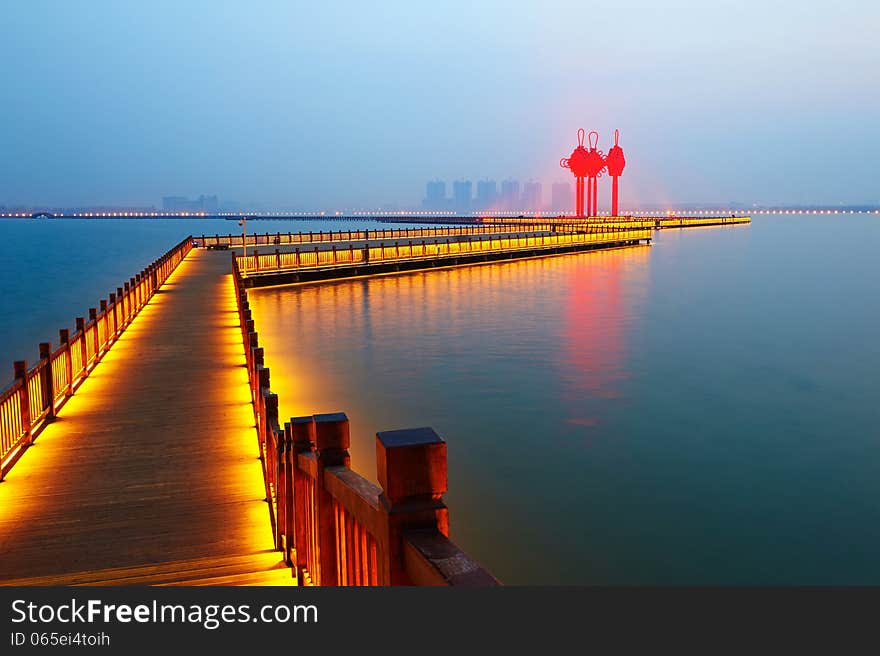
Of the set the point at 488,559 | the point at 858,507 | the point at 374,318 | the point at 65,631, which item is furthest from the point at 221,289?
the point at 65,631

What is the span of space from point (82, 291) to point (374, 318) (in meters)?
31.6

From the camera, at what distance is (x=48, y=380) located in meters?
10.8

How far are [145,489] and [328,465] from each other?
4.69 meters

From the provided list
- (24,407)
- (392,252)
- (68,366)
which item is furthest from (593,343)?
(392,252)

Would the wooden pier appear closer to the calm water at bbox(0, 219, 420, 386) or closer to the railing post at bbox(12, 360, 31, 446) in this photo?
the railing post at bbox(12, 360, 31, 446)

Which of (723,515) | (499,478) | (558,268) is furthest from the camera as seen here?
(558,268)

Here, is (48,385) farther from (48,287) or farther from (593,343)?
(48,287)

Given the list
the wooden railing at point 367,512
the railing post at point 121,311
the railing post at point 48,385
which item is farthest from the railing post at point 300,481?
the railing post at point 121,311

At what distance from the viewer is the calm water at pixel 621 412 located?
36.6 feet

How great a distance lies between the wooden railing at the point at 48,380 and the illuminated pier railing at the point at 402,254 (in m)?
20.5

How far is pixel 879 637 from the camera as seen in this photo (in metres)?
2.54

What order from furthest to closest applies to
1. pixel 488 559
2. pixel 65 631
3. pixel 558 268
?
pixel 558 268 < pixel 488 559 < pixel 65 631

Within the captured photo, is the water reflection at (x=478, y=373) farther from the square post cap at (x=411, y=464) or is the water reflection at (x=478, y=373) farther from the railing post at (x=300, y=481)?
the square post cap at (x=411, y=464)

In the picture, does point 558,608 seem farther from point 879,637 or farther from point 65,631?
point 65,631
